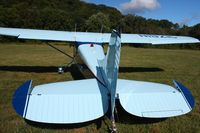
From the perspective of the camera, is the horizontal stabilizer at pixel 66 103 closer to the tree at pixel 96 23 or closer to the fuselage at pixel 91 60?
the fuselage at pixel 91 60

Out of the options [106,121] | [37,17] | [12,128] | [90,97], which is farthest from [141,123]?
[37,17]

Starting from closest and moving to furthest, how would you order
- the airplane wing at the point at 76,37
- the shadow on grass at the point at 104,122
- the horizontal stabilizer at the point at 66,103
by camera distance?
1. the horizontal stabilizer at the point at 66,103
2. the shadow on grass at the point at 104,122
3. the airplane wing at the point at 76,37

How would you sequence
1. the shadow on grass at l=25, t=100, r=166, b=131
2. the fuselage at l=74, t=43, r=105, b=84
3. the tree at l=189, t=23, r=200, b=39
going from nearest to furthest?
the shadow on grass at l=25, t=100, r=166, b=131
the fuselage at l=74, t=43, r=105, b=84
the tree at l=189, t=23, r=200, b=39

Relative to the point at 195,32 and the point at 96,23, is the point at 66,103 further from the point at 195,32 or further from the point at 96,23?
the point at 96,23

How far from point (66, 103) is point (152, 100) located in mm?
1358

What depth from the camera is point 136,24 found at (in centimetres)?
4500

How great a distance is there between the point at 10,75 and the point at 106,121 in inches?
201

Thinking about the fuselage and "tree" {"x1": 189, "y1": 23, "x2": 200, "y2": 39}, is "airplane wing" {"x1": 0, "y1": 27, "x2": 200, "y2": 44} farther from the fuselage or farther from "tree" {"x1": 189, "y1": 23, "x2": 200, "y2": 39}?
"tree" {"x1": 189, "y1": 23, "x2": 200, "y2": 39}

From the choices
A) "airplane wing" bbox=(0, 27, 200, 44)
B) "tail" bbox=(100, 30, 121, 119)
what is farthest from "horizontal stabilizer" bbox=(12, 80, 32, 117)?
"airplane wing" bbox=(0, 27, 200, 44)

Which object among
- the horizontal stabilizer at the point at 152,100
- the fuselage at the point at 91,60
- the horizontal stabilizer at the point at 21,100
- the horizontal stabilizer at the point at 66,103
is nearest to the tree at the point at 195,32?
the fuselage at the point at 91,60

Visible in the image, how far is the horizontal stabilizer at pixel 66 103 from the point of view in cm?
350

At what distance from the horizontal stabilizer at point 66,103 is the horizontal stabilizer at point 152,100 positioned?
35 centimetres

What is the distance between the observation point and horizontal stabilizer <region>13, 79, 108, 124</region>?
3502 mm

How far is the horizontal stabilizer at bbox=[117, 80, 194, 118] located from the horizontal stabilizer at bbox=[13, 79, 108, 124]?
35 centimetres
